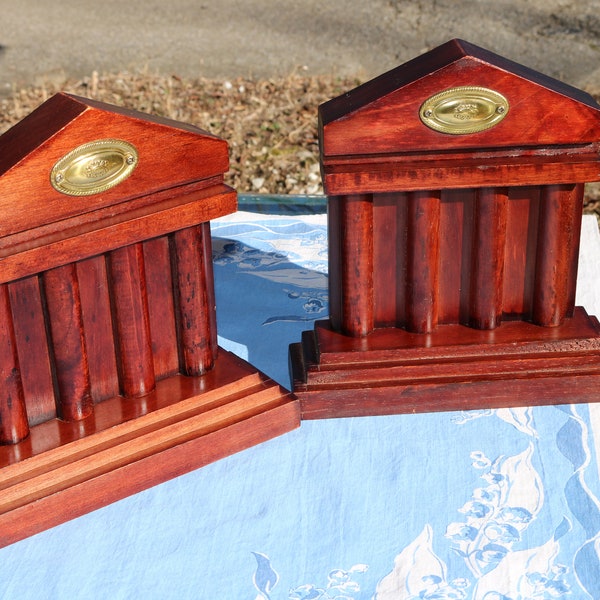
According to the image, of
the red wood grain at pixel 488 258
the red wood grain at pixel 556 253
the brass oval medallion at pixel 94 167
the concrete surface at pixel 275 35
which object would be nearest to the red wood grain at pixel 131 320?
the brass oval medallion at pixel 94 167

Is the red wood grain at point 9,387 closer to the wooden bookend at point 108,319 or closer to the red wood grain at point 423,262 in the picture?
the wooden bookend at point 108,319

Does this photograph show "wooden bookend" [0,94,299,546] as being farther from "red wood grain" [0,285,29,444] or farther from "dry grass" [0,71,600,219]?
"dry grass" [0,71,600,219]

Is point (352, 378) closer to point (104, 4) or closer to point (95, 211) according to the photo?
point (95, 211)

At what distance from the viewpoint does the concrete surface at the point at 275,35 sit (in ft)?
15.1

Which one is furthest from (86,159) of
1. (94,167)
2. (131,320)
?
(131,320)

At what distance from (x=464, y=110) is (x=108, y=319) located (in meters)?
0.61

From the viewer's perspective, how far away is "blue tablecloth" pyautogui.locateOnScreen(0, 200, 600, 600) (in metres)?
1.37

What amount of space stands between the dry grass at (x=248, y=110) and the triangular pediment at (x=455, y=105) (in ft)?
6.22

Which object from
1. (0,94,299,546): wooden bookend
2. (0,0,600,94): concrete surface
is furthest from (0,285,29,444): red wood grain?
(0,0,600,94): concrete surface

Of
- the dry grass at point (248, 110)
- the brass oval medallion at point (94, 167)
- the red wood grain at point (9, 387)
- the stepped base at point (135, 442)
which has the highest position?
the brass oval medallion at point (94, 167)

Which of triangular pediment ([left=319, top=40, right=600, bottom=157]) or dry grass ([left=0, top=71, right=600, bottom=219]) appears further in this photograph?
dry grass ([left=0, top=71, right=600, bottom=219])

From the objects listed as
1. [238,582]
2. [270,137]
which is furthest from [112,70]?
[238,582]

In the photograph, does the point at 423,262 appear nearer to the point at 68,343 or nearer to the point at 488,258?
the point at 488,258

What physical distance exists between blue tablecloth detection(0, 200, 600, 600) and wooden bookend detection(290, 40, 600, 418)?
62mm
